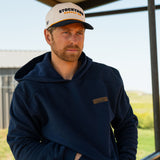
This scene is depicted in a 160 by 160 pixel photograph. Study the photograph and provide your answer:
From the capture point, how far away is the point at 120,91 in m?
1.16

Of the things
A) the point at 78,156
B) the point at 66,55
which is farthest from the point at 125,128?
the point at 66,55

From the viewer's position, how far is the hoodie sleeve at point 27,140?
0.96 metres

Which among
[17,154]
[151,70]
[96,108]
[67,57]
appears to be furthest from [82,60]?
[151,70]

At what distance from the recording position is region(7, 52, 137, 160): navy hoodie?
38.4 inches

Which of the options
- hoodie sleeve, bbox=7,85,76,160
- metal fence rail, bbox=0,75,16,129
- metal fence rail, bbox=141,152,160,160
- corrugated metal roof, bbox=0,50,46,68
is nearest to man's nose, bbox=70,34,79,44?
hoodie sleeve, bbox=7,85,76,160

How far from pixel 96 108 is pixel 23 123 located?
1.09 ft

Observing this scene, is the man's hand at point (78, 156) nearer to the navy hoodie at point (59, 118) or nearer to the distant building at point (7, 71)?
the navy hoodie at point (59, 118)

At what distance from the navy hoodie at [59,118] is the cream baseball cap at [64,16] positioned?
0.70 ft

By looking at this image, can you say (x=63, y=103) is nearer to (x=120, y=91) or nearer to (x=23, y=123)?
(x=23, y=123)

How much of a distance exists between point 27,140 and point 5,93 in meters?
4.65

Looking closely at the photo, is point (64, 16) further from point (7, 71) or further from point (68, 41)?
point (7, 71)

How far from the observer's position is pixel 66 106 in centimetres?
100

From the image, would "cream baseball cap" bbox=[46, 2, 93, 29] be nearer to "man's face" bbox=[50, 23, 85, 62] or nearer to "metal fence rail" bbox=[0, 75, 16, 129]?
"man's face" bbox=[50, 23, 85, 62]

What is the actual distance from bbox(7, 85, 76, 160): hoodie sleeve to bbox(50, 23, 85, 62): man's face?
0.88ft
